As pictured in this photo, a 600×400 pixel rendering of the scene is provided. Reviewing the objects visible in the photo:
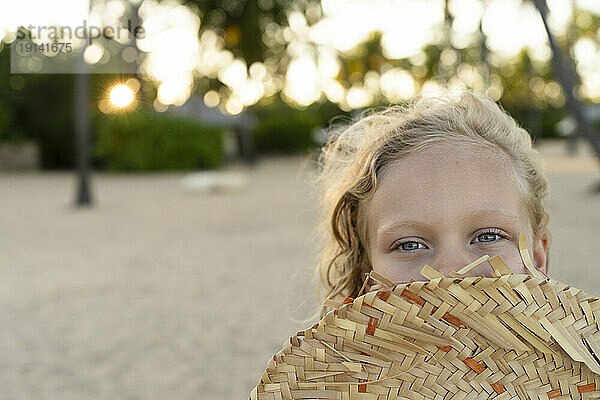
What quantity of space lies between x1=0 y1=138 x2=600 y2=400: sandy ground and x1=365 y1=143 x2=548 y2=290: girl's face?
0.71 meters

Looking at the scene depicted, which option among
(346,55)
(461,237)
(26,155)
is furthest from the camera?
(346,55)

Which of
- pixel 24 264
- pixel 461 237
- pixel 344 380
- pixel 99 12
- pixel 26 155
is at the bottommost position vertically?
pixel 344 380

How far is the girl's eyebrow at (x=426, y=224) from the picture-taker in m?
1.65

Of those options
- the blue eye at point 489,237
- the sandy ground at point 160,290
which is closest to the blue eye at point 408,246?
the blue eye at point 489,237

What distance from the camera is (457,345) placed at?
1122 mm

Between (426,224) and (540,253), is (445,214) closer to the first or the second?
(426,224)

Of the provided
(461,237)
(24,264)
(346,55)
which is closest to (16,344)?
(24,264)

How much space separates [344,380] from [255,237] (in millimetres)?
9133

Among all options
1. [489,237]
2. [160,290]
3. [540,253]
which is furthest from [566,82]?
[489,237]

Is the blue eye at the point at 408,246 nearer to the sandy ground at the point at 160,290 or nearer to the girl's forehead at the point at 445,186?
the girl's forehead at the point at 445,186

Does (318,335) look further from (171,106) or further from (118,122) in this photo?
(171,106)

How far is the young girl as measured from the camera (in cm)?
165

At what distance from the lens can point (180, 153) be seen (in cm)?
2867

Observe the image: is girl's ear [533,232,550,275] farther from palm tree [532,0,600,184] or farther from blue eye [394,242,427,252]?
palm tree [532,0,600,184]
